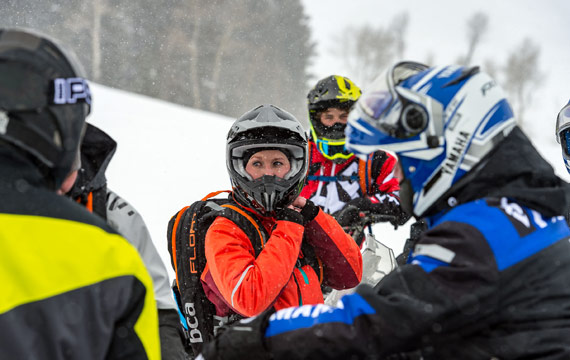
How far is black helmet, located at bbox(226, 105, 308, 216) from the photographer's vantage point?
267cm

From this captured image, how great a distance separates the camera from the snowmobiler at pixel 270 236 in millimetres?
2221

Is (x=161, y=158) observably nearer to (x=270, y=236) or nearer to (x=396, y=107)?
(x=270, y=236)

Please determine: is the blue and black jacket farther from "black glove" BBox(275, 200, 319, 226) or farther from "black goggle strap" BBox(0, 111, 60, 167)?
"black glove" BBox(275, 200, 319, 226)

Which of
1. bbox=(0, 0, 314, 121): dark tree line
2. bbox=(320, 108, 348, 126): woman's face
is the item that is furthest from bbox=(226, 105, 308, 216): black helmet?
bbox=(0, 0, 314, 121): dark tree line

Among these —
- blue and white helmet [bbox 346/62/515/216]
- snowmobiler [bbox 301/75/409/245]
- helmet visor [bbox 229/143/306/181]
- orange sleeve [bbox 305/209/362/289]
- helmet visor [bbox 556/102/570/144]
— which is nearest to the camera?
blue and white helmet [bbox 346/62/515/216]

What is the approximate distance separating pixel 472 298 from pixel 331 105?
3470 millimetres

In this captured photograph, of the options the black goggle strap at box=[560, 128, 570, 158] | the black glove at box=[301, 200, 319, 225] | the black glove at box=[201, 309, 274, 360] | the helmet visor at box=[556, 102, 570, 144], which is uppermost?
the helmet visor at box=[556, 102, 570, 144]

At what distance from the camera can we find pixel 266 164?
2.82 m

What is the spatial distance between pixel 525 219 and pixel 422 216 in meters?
0.37

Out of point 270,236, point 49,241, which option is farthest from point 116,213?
point 270,236

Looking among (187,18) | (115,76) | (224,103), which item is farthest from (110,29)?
(224,103)

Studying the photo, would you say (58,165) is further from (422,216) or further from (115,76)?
(115,76)

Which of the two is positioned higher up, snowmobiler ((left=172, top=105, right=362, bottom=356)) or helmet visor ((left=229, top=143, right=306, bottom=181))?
helmet visor ((left=229, top=143, right=306, bottom=181))

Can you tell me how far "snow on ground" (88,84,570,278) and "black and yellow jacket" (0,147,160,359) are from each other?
4.97 meters
